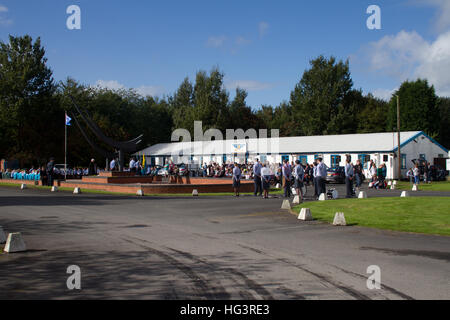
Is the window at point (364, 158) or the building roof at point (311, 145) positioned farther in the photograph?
the building roof at point (311, 145)

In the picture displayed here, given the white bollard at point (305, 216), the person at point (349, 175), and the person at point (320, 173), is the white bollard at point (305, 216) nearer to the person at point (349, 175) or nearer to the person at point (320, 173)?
the person at point (320, 173)

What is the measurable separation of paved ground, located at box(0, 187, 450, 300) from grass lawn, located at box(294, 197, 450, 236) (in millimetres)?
1128

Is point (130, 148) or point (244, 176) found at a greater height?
point (130, 148)

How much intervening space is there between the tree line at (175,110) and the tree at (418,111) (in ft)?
0.45

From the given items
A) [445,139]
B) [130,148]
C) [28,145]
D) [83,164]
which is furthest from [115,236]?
[445,139]

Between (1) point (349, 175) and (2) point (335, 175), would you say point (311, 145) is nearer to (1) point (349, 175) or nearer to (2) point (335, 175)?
(2) point (335, 175)

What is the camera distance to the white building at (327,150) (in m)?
46.2

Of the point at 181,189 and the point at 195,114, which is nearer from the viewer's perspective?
the point at 181,189

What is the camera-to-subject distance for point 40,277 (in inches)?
285

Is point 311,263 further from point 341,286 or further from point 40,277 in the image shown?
point 40,277

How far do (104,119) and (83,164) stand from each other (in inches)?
273

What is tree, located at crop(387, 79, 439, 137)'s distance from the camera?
66.8 metres

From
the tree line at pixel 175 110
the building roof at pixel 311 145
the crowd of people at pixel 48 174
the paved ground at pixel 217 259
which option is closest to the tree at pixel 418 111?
the tree line at pixel 175 110
